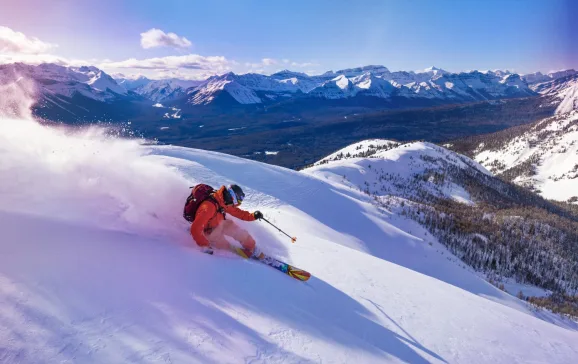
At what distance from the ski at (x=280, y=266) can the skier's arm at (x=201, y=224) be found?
1035 mm

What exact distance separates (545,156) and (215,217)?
17823 cm

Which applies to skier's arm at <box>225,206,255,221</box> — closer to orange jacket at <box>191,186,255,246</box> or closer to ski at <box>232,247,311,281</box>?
orange jacket at <box>191,186,255,246</box>

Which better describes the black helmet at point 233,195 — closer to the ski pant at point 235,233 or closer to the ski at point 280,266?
the ski pant at point 235,233

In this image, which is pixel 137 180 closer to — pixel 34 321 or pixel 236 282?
pixel 236 282

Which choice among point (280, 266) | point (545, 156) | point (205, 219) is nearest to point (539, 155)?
point (545, 156)

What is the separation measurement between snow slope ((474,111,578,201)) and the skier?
417 ft

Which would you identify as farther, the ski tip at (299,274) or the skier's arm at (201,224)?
the ski tip at (299,274)

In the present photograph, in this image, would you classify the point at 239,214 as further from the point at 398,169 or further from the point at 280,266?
the point at 398,169

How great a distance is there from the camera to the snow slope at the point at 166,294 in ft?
15.1

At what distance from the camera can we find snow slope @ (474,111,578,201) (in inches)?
4515

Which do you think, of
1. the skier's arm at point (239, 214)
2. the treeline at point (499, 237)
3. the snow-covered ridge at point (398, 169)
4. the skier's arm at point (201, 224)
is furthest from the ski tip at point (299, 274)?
the snow-covered ridge at point (398, 169)

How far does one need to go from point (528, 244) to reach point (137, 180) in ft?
141

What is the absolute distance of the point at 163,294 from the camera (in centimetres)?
572

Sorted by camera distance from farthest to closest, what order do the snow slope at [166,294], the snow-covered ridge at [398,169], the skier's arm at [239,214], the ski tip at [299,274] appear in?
the snow-covered ridge at [398,169] → the skier's arm at [239,214] → the ski tip at [299,274] → the snow slope at [166,294]
